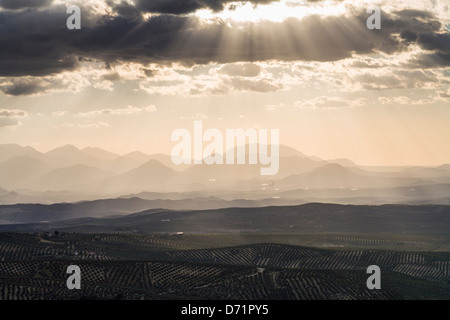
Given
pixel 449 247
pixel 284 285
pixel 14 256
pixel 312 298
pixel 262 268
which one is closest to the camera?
pixel 312 298

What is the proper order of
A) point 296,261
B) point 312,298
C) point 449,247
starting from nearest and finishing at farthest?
point 312,298
point 296,261
point 449,247
